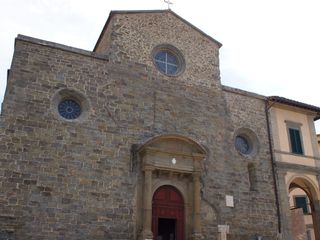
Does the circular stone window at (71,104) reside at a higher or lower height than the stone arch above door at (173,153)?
higher

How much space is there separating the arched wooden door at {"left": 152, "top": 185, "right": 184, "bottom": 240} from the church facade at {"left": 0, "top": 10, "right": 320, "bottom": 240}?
40 millimetres

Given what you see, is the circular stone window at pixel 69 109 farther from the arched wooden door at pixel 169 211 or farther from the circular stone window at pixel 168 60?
the arched wooden door at pixel 169 211

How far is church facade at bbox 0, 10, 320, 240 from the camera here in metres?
11.4

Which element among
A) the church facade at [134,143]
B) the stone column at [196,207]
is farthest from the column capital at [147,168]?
the stone column at [196,207]

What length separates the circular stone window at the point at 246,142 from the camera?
1611 centimetres

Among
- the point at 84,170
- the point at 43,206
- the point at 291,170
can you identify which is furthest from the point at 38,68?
the point at 291,170

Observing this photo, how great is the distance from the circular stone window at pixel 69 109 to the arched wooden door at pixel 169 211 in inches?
158

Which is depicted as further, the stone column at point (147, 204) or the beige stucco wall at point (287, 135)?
the beige stucco wall at point (287, 135)

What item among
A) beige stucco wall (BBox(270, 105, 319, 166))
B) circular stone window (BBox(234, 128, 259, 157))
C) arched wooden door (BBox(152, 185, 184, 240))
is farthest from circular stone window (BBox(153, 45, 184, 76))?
beige stucco wall (BBox(270, 105, 319, 166))

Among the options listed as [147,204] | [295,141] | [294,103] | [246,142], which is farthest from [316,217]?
[147,204]

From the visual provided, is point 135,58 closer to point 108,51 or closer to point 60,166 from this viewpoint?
point 108,51

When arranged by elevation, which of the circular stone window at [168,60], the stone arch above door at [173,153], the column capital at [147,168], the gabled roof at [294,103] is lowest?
the column capital at [147,168]

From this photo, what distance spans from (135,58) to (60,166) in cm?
522

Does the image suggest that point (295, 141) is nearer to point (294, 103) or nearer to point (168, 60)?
point (294, 103)
